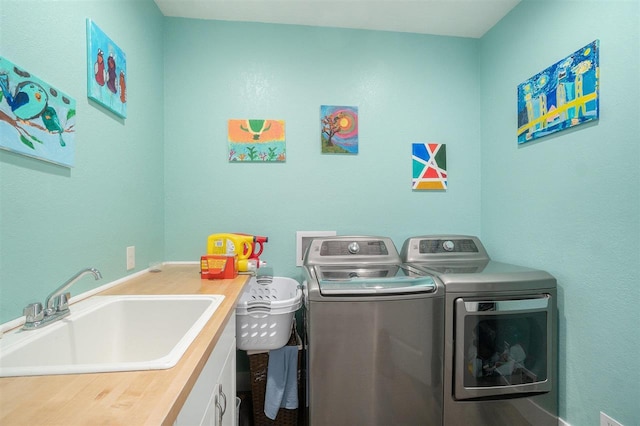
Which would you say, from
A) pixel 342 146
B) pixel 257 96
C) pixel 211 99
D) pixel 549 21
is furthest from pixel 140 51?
pixel 549 21

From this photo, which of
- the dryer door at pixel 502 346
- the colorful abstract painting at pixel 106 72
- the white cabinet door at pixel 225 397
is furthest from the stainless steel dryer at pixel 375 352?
the colorful abstract painting at pixel 106 72

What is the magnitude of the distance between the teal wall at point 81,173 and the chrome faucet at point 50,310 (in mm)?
64

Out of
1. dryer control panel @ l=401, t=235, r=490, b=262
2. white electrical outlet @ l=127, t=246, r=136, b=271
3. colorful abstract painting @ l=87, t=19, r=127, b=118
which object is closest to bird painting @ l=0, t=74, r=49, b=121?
colorful abstract painting @ l=87, t=19, r=127, b=118

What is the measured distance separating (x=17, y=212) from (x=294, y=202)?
4.55ft

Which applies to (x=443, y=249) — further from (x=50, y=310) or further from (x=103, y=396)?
(x=50, y=310)

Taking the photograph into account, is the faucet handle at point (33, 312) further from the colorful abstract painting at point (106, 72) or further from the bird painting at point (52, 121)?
the colorful abstract painting at point (106, 72)

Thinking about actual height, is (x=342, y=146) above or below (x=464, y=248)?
above

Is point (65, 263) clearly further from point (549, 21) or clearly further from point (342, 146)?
point (549, 21)

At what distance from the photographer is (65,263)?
3.48ft

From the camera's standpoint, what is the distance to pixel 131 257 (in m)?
1.53

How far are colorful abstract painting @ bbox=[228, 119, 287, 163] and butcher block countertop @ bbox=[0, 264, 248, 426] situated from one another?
56.0 inches

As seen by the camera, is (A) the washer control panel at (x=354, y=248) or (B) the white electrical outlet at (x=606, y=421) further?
(A) the washer control panel at (x=354, y=248)

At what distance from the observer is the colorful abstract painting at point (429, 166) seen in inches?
83.7

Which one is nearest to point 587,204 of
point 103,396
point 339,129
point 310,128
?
point 339,129
